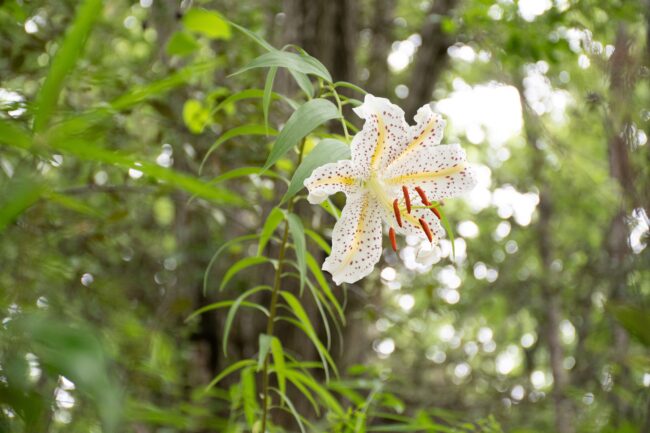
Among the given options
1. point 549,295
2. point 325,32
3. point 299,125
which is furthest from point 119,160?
point 549,295

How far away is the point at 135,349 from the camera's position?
180cm

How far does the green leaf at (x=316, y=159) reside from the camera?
858 mm

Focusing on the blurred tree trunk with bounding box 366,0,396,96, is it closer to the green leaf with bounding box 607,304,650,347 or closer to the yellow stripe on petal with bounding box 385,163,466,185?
the yellow stripe on petal with bounding box 385,163,466,185

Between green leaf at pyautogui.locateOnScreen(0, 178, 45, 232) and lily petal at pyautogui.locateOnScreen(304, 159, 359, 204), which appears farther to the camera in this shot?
lily petal at pyautogui.locateOnScreen(304, 159, 359, 204)

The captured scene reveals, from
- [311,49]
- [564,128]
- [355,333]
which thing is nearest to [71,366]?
[311,49]

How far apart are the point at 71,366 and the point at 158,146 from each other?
2.13 m

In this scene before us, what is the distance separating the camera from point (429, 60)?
356 cm

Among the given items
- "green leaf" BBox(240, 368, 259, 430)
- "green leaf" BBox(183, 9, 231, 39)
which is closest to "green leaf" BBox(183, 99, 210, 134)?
"green leaf" BBox(183, 9, 231, 39)

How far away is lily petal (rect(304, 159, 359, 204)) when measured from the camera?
0.99m

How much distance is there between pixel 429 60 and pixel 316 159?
278 centimetres

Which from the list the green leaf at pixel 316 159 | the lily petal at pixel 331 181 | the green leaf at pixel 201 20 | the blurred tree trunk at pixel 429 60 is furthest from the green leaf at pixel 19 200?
the blurred tree trunk at pixel 429 60

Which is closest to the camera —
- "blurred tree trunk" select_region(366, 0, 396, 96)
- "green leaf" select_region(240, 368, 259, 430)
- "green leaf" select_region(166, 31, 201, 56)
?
"green leaf" select_region(240, 368, 259, 430)

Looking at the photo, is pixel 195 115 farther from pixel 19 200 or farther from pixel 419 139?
pixel 19 200

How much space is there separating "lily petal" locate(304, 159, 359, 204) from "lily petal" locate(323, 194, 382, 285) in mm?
26
